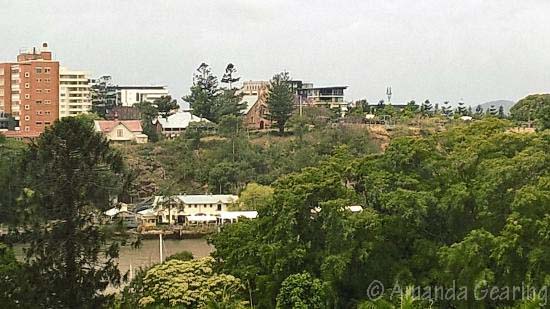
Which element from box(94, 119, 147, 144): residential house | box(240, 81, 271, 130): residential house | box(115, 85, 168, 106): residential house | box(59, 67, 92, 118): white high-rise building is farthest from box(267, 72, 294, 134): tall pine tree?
box(115, 85, 168, 106): residential house

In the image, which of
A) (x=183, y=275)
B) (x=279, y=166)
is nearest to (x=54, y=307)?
(x=183, y=275)

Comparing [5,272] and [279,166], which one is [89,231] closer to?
[5,272]

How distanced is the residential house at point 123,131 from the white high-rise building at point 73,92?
2.95 meters

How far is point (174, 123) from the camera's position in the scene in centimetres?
3200

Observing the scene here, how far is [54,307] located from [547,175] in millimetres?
5917

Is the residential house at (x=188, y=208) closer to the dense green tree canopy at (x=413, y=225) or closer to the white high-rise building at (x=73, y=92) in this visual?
the white high-rise building at (x=73, y=92)

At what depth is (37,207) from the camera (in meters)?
9.10

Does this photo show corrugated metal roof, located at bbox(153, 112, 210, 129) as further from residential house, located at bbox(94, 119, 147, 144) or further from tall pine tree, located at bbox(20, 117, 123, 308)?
tall pine tree, located at bbox(20, 117, 123, 308)

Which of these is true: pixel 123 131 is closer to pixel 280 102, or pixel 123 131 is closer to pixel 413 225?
pixel 280 102

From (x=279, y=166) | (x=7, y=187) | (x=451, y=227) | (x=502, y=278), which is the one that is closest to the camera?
(x=502, y=278)

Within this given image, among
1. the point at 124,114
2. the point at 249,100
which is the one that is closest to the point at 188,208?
the point at 249,100

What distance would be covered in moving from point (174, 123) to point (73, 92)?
471 cm

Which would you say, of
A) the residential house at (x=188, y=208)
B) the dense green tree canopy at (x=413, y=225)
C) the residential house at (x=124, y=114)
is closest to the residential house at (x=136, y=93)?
the residential house at (x=124, y=114)

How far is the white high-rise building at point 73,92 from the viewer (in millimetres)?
32688
